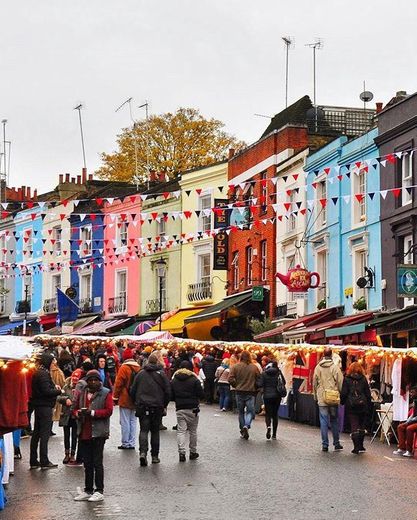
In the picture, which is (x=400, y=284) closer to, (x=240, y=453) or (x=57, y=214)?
(x=240, y=453)

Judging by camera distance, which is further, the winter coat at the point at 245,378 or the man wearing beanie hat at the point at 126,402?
the winter coat at the point at 245,378

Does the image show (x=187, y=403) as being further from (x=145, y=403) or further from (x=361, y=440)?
(x=361, y=440)

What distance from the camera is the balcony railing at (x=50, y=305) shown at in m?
66.5

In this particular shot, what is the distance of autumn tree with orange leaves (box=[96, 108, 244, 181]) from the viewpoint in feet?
216

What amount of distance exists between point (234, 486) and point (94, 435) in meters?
2.21

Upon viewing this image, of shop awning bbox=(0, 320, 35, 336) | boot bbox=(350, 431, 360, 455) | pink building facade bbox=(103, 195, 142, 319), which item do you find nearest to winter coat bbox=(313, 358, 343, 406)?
boot bbox=(350, 431, 360, 455)

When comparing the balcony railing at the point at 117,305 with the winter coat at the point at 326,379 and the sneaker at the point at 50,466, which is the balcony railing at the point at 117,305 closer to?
the winter coat at the point at 326,379

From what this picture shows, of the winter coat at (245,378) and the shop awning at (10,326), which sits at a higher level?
the shop awning at (10,326)

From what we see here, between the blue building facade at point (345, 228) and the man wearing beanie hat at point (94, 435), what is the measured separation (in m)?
20.9

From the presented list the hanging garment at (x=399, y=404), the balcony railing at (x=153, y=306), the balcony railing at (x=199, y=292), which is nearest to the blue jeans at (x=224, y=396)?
the hanging garment at (x=399, y=404)

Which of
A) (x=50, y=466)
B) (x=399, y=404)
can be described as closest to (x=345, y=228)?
(x=399, y=404)

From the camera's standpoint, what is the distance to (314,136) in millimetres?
46688

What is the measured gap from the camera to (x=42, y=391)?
18.8 m

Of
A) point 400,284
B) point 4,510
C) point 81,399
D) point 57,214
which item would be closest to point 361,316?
point 400,284
